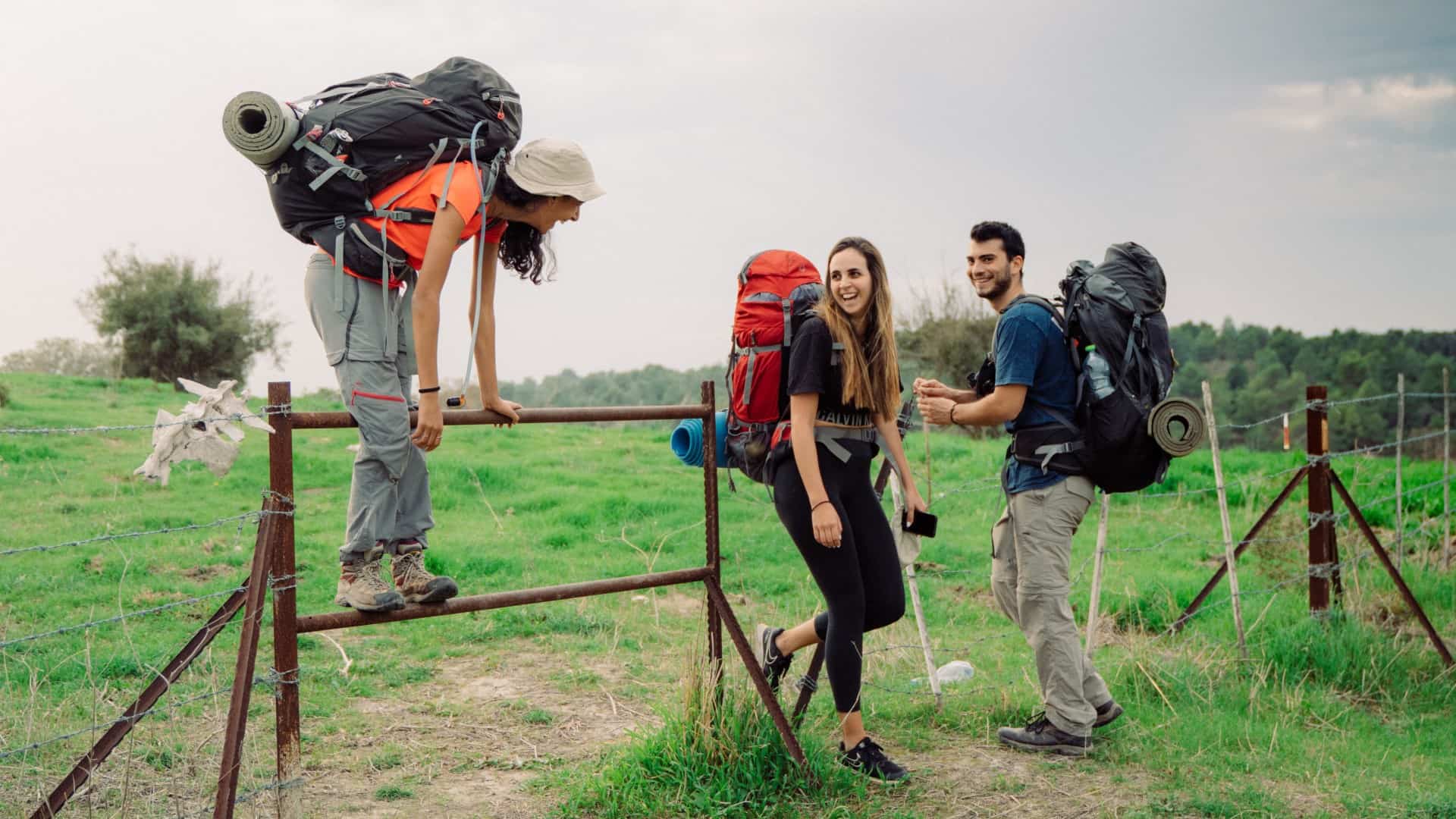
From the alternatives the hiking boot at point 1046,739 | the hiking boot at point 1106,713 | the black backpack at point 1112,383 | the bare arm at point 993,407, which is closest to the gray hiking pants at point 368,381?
the bare arm at point 993,407

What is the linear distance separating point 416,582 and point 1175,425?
127 inches

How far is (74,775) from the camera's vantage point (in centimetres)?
324

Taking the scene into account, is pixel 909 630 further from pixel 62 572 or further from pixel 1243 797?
pixel 62 572

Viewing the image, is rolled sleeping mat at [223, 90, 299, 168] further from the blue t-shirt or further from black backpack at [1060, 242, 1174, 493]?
black backpack at [1060, 242, 1174, 493]

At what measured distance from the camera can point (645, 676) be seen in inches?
246

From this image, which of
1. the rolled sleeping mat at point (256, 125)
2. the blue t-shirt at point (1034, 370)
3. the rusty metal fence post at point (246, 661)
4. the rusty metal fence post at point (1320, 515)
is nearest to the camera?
the rusty metal fence post at point (246, 661)

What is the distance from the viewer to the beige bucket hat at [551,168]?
3.78m

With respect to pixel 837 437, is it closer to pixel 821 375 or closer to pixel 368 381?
pixel 821 375

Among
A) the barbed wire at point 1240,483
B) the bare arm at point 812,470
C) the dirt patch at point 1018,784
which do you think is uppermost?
the bare arm at point 812,470

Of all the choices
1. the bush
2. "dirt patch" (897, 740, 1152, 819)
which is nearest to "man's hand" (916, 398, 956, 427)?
"dirt patch" (897, 740, 1152, 819)

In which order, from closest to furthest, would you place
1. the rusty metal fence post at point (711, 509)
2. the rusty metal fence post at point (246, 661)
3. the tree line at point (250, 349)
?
the rusty metal fence post at point (246, 661) < the rusty metal fence post at point (711, 509) < the tree line at point (250, 349)

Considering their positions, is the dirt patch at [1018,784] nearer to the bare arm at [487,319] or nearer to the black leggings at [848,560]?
the black leggings at [848,560]

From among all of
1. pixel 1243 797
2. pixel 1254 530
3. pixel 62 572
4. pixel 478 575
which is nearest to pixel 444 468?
pixel 478 575

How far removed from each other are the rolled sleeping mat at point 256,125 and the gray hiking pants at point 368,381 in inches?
15.4
